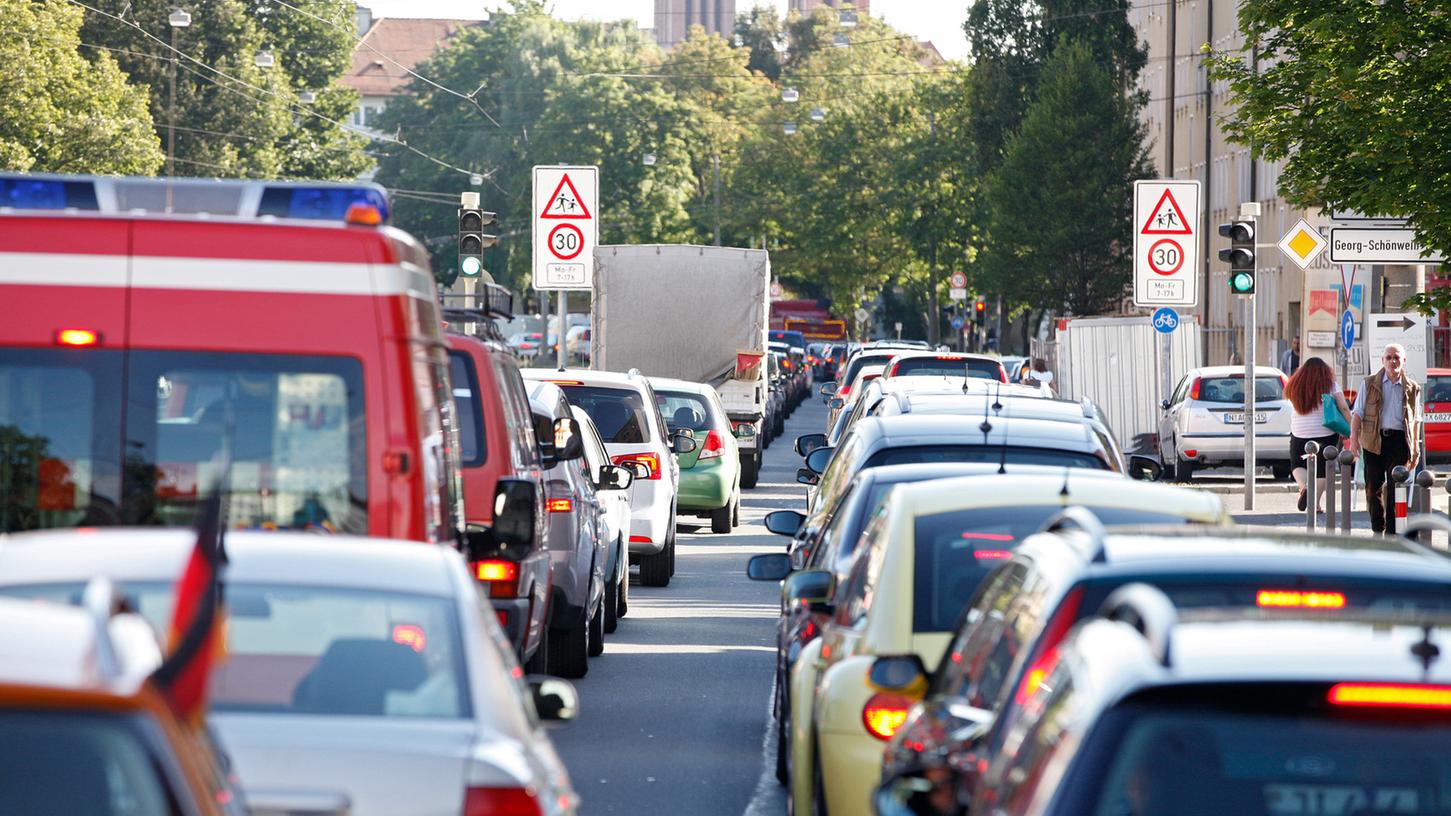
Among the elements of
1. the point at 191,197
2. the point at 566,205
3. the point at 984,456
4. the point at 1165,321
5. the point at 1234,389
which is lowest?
the point at 984,456

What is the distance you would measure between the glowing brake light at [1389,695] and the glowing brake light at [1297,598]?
46.0 inches

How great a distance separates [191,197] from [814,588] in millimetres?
2409

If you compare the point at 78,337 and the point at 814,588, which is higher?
the point at 78,337

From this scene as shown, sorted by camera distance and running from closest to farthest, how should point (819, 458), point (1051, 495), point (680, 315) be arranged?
1. point (1051, 495)
2. point (819, 458)
3. point (680, 315)

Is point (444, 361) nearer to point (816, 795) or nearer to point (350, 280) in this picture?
point (350, 280)

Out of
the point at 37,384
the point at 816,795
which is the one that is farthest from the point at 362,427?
the point at 816,795

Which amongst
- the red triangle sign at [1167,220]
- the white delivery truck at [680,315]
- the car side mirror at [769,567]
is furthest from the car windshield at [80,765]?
the white delivery truck at [680,315]

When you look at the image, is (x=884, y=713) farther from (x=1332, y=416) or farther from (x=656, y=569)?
(x=1332, y=416)

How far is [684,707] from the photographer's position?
12.6 metres

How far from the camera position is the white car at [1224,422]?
33469 mm

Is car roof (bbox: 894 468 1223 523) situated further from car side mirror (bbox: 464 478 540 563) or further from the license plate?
the license plate

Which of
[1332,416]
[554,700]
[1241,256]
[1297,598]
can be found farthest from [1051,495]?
[1241,256]

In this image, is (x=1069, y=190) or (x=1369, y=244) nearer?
(x=1369, y=244)

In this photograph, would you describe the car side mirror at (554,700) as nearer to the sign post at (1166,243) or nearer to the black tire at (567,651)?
the black tire at (567,651)
